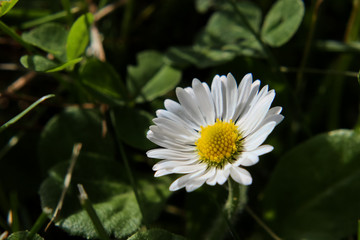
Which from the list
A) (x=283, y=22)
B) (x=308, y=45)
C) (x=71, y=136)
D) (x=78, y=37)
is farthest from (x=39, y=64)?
(x=308, y=45)

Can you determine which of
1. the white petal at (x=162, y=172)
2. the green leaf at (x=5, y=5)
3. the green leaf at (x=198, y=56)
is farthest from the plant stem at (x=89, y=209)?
the green leaf at (x=198, y=56)

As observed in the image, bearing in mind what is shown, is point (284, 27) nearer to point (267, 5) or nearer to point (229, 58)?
point (229, 58)

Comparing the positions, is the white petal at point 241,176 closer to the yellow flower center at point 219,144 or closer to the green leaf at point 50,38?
the yellow flower center at point 219,144

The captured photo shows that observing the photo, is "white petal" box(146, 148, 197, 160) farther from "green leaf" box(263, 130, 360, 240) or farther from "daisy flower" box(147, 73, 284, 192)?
"green leaf" box(263, 130, 360, 240)

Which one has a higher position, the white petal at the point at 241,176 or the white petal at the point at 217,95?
the white petal at the point at 217,95

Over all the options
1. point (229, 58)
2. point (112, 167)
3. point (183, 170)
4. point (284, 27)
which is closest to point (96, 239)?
point (112, 167)

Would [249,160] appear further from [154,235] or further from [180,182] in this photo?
[154,235]
